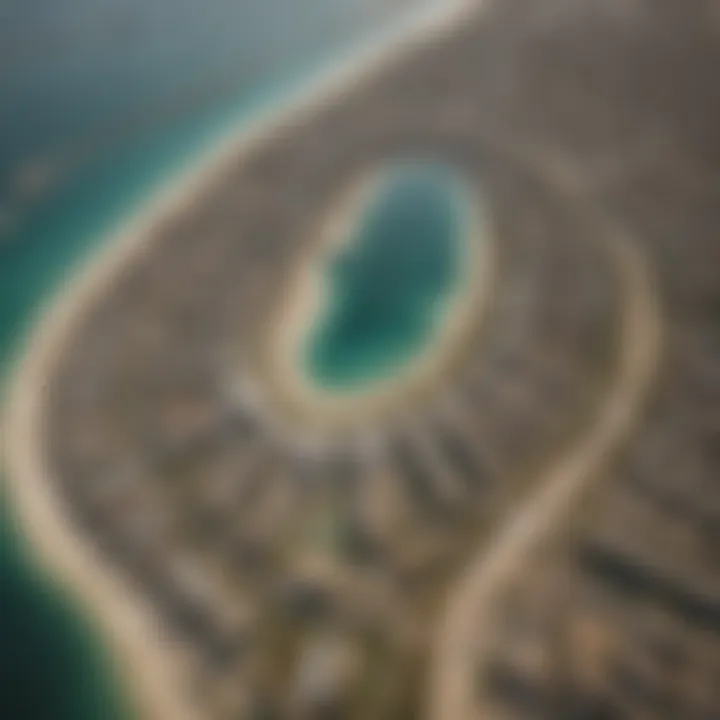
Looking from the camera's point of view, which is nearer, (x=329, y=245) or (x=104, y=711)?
(x=104, y=711)

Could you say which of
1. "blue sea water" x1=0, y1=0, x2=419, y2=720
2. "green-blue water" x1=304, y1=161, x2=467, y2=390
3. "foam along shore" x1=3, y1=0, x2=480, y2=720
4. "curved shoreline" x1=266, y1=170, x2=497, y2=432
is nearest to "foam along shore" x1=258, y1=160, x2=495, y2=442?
"curved shoreline" x1=266, y1=170, x2=497, y2=432

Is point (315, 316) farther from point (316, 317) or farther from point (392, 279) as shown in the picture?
point (392, 279)

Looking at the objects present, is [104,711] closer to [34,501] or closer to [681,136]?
[34,501]

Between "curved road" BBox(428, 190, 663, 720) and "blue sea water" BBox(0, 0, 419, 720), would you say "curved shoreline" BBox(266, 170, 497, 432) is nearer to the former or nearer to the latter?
"curved road" BBox(428, 190, 663, 720)

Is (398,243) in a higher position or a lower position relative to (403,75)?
lower

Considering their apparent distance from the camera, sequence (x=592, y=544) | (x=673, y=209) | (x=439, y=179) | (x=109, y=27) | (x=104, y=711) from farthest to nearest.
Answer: (x=109, y=27), (x=439, y=179), (x=673, y=209), (x=592, y=544), (x=104, y=711)

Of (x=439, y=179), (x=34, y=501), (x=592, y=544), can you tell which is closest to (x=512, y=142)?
(x=439, y=179)

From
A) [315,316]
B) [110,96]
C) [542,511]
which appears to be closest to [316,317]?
[315,316]
